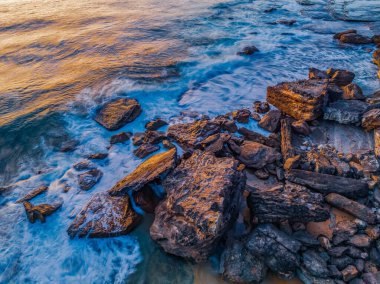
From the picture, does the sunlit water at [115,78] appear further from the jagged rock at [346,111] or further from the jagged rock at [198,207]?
the jagged rock at [346,111]

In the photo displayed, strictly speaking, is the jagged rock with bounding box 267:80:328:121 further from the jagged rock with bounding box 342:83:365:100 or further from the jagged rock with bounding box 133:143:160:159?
the jagged rock with bounding box 133:143:160:159

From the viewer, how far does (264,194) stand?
406 centimetres

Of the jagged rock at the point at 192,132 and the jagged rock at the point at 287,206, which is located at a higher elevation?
the jagged rock at the point at 287,206

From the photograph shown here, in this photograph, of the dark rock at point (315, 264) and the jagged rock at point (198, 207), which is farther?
the jagged rock at point (198, 207)

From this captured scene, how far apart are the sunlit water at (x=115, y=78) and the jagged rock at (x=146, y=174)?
53 cm

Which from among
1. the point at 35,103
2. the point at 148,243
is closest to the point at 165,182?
the point at 148,243

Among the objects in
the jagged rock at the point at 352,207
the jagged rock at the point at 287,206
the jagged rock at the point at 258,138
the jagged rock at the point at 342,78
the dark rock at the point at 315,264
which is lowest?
the dark rock at the point at 315,264

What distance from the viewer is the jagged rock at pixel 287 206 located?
3.80 metres

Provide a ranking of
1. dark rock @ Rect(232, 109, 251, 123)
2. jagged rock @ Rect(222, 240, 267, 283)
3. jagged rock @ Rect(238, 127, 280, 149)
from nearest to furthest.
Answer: jagged rock @ Rect(222, 240, 267, 283)
jagged rock @ Rect(238, 127, 280, 149)
dark rock @ Rect(232, 109, 251, 123)

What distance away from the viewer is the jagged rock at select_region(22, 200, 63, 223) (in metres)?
4.36

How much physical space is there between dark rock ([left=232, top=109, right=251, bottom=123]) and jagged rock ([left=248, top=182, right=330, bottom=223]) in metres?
2.74

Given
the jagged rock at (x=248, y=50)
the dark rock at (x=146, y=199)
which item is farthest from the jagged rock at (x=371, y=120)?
the jagged rock at (x=248, y=50)

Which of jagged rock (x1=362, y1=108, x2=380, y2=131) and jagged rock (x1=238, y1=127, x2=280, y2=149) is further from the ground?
jagged rock (x1=362, y1=108, x2=380, y2=131)

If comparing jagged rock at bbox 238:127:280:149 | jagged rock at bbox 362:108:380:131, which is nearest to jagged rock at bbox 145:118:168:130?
jagged rock at bbox 238:127:280:149
